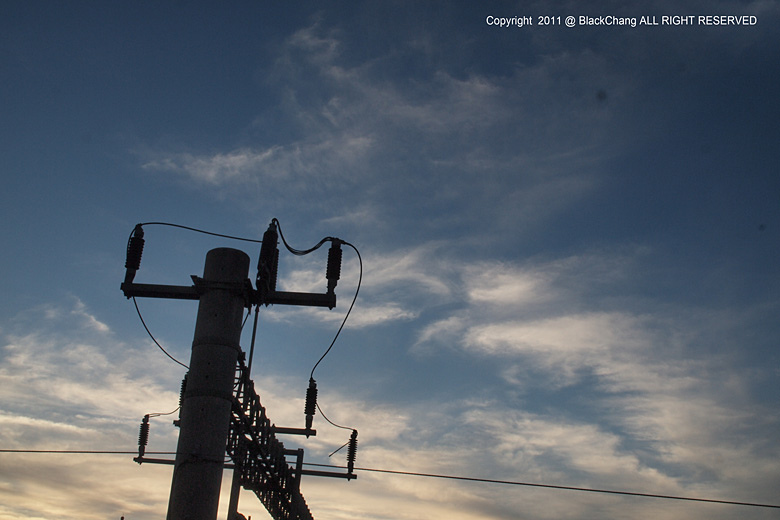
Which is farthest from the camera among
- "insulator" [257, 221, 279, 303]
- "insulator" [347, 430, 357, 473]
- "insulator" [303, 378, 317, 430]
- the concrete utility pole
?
"insulator" [347, 430, 357, 473]

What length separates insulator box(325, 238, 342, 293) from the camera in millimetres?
14125

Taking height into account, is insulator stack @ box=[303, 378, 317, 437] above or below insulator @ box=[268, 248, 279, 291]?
below

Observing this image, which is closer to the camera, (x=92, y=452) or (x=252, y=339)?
(x=252, y=339)

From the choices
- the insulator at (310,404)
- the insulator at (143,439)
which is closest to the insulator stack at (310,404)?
the insulator at (310,404)

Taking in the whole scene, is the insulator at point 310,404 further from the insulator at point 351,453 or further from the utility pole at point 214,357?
the insulator at point 351,453

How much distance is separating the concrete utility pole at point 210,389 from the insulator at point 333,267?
5.75 ft

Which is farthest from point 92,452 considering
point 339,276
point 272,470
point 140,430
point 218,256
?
point 339,276

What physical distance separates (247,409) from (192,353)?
2.80m

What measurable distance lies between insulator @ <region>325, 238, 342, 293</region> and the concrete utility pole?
1752 millimetres

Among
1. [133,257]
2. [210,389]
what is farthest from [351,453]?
[133,257]

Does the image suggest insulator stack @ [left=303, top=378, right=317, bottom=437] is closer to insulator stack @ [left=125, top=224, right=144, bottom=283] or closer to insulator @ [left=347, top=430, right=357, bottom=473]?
insulator @ [left=347, top=430, right=357, bottom=473]

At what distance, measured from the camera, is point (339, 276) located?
46.4ft

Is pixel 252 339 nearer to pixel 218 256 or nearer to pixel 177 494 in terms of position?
pixel 218 256

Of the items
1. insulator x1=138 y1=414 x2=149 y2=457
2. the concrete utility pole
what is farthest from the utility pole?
insulator x1=138 y1=414 x2=149 y2=457
